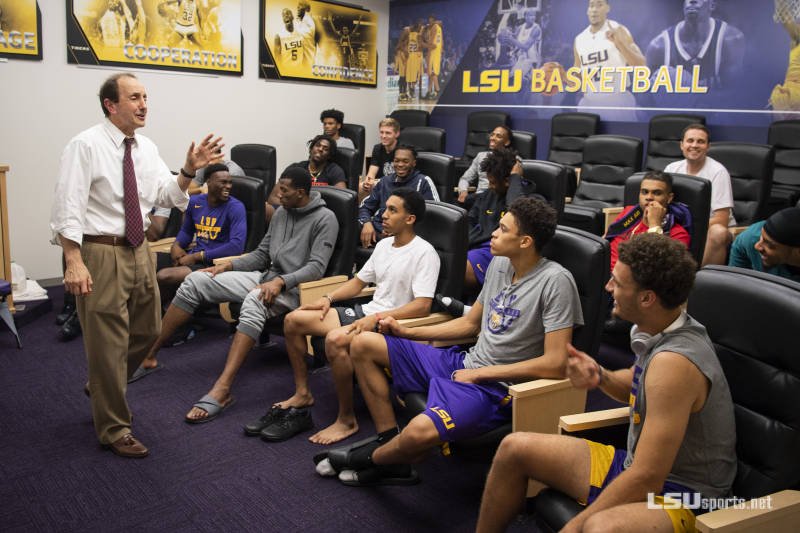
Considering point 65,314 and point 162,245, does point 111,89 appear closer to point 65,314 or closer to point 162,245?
point 162,245

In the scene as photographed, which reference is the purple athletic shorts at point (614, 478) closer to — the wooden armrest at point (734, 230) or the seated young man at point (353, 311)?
the seated young man at point (353, 311)

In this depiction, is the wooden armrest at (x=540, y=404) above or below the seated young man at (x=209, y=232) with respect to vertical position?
below

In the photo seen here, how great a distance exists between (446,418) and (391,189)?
263cm

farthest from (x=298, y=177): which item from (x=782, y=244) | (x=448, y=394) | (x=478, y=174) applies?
(x=478, y=174)

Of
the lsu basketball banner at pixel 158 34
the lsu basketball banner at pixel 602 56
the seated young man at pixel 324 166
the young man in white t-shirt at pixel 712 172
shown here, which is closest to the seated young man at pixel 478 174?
the seated young man at pixel 324 166

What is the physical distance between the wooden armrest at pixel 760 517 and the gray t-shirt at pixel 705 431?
4.8 inches

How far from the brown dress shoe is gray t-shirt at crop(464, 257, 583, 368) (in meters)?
1.38

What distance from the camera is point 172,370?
3.67 meters

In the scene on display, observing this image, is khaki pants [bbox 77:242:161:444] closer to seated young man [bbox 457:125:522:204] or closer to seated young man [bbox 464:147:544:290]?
seated young man [bbox 464:147:544:290]

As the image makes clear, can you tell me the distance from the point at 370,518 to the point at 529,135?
188 inches

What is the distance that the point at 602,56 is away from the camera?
6.48 m

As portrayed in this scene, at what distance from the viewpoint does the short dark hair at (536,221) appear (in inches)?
94.9

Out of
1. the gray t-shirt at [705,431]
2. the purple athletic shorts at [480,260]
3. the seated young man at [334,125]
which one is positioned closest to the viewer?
the gray t-shirt at [705,431]

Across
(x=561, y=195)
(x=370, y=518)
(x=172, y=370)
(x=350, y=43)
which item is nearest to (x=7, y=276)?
(x=172, y=370)
